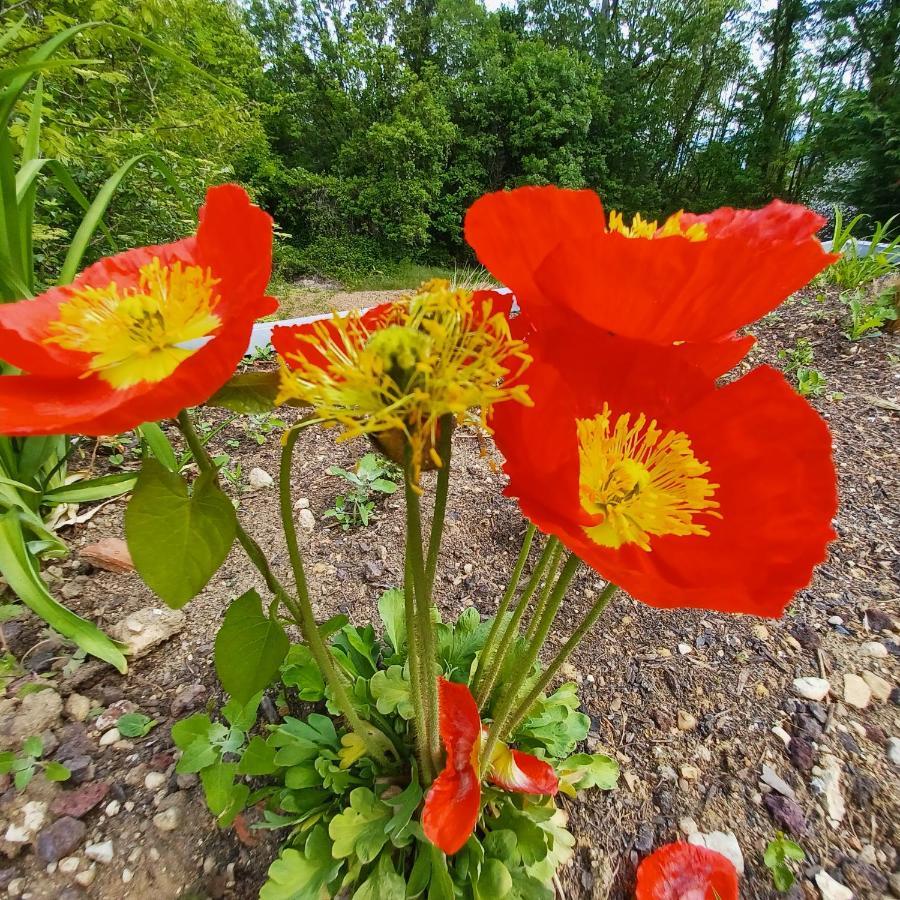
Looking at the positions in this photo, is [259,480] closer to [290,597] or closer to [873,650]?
[290,597]

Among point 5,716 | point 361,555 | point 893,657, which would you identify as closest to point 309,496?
point 361,555

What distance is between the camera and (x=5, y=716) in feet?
3.70

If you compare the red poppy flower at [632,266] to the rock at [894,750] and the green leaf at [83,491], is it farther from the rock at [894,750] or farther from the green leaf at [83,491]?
the green leaf at [83,491]

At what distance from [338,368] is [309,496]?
1.54m

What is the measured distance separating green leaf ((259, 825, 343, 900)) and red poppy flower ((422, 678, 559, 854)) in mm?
258

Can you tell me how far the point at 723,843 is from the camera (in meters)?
1.00

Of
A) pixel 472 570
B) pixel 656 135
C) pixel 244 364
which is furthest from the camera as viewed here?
pixel 656 135

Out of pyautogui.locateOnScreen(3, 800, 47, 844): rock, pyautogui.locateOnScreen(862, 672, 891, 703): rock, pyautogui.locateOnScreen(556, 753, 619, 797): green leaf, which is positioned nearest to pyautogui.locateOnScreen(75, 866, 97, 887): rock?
pyautogui.locateOnScreen(3, 800, 47, 844): rock

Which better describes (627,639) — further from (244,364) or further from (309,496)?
(244,364)

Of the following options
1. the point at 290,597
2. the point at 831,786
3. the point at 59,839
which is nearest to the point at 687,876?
the point at 831,786

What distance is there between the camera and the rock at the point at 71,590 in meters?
1.44

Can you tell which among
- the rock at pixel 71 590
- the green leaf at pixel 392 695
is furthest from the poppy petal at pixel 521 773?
the rock at pixel 71 590

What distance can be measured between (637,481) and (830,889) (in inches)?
36.2

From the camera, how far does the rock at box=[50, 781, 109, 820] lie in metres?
1.00
